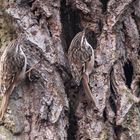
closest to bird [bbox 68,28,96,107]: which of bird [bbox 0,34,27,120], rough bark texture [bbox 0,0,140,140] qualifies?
rough bark texture [bbox 0,0,140,140]

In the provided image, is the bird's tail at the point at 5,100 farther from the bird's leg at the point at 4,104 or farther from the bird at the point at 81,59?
the bird at the point at 81,59

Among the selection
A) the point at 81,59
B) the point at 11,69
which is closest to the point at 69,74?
the point at 81,59

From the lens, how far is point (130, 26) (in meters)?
2.65

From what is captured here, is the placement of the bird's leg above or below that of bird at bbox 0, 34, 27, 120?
below

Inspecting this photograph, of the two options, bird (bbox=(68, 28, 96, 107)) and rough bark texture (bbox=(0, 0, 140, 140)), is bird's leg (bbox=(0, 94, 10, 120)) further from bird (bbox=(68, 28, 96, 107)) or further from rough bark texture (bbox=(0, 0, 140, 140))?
bird (bbox=(68, 28, 96, 107))

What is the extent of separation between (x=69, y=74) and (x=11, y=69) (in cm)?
→ 27

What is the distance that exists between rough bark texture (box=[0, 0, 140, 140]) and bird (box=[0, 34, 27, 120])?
29 mm

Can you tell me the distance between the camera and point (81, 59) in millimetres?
2639

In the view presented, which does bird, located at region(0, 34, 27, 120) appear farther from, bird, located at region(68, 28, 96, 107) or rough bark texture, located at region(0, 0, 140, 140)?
bird, located at region(68, 28, 96, 107)

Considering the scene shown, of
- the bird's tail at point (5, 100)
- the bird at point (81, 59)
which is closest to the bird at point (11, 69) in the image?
the bird's tail at point (5, 100)

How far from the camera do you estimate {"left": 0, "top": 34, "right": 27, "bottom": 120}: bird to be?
8.08 ft

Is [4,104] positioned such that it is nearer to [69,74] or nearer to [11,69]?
[11,69]

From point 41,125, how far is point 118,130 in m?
0.34

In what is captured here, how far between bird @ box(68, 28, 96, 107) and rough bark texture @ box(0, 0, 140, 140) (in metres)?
0.03
